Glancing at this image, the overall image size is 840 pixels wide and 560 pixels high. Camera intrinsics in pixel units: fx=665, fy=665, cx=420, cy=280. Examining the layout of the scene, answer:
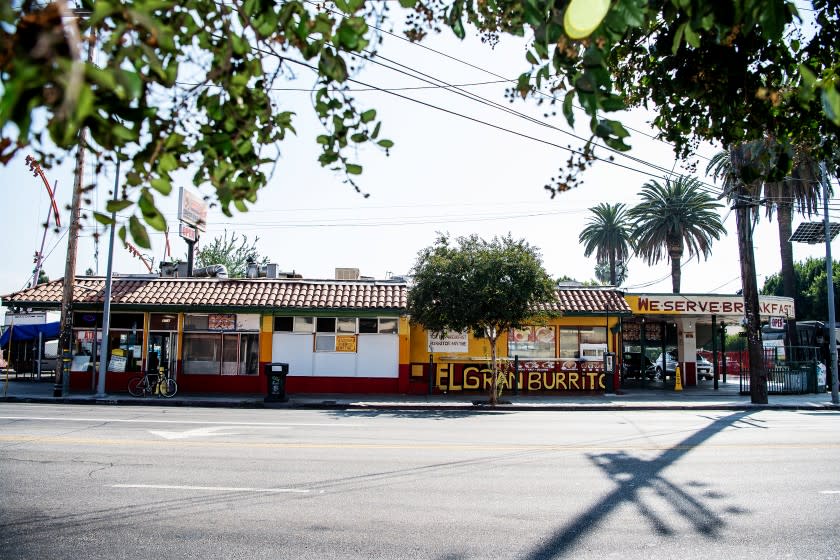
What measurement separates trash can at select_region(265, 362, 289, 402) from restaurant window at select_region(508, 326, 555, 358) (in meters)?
8.92

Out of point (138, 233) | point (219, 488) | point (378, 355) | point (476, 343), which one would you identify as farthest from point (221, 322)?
point (138, 233)

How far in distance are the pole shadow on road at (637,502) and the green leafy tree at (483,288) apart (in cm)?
929

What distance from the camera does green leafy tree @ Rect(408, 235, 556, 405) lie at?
66.8 feet

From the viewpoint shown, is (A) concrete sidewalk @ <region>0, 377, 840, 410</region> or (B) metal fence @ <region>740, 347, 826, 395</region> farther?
(B) metal fence @ <region>740, 347, 826, 395</region>

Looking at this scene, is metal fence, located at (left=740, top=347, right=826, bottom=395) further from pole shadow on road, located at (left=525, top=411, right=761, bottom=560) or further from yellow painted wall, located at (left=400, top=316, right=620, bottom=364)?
pole shadow on road, located at (left=525, top=411, right=761, bottom=560)

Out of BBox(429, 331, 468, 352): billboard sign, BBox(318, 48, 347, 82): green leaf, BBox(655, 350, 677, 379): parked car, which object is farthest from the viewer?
BBox(655, 350, 677, 379): parked car

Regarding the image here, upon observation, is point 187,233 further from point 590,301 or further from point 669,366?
point 669,366

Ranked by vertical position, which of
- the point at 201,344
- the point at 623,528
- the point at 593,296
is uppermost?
the point at 593,296

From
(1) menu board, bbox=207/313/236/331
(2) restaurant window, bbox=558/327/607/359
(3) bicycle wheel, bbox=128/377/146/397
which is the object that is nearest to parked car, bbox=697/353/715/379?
(2) restaurant window, bbox=558/327/607/359

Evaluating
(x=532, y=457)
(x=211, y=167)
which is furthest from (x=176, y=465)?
(x=211, y=167)

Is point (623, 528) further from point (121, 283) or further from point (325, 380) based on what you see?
point (121, 283)

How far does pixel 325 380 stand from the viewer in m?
24.7

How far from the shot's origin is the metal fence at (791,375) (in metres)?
25.7

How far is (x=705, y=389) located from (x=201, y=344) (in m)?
20.8
